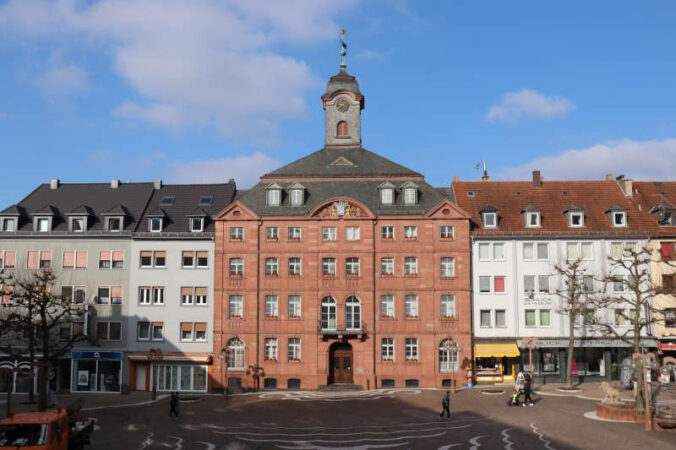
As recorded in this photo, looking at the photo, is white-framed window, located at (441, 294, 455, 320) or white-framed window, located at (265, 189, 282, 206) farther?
white-framed window, located at (265, 189, 282, 206)

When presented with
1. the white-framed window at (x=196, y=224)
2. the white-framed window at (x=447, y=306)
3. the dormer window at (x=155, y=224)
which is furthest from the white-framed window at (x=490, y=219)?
the dormer window at (x=155, y=224)

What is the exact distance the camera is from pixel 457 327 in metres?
54.5

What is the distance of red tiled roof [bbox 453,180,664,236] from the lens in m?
56.8

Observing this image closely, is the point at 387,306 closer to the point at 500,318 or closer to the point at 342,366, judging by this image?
the point at 342,366

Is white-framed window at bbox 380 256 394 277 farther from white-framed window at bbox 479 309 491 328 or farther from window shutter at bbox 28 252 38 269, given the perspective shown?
window shutter at bbox 28 252 38 269

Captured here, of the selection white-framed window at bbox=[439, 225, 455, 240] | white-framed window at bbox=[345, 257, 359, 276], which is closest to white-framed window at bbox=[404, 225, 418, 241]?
white-framed window at bbox=[439, 225, 455, 240]

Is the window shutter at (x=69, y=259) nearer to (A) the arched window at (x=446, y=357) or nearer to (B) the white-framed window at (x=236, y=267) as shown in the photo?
(B) the white-framed window at (x=236, y=267)

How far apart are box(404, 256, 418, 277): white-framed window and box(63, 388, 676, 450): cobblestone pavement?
1007 cm

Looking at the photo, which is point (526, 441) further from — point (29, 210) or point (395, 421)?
point (29, 210)

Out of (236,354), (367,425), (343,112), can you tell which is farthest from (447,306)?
(343,112)

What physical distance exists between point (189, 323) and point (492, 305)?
25480 millimetres

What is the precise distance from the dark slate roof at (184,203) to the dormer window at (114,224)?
1707 millimetres

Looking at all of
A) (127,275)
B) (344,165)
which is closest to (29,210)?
(127,275)

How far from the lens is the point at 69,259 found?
191 ft
